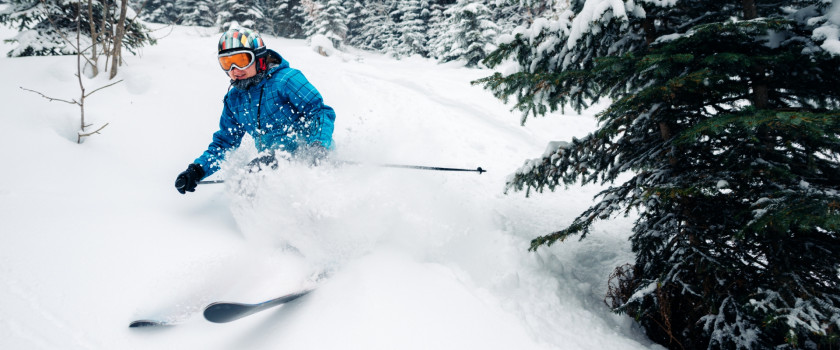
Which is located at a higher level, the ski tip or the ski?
the ski

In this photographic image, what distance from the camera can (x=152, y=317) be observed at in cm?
240

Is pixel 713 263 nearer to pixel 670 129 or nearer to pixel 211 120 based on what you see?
pixel 670 129

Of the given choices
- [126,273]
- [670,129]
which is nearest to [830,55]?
[670,129]

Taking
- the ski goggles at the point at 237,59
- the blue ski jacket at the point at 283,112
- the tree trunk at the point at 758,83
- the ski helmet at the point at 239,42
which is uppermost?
the tree trunk at the point at 758,83

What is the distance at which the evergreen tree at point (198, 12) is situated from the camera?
1362 inches

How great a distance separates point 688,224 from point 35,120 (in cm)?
717

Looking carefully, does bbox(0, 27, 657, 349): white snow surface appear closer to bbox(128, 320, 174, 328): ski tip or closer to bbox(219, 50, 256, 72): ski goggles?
bbox(128, 320, 174, 328): ski tip

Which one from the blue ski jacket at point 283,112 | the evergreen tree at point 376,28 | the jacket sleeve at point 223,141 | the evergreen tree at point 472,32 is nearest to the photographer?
the blue ski jacket at point 283,112

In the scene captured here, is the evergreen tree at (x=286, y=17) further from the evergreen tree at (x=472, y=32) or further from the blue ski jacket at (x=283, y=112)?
the blue ski jacket at (x=283, y=112)

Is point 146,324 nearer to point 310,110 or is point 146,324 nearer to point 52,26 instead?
point 310,110

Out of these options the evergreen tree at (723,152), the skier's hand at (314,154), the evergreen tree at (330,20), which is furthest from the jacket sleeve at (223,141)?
the evergreen tree at (330,20)

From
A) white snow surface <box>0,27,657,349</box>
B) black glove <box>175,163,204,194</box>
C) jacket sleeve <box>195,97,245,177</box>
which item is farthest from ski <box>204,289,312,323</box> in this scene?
jacket sleeve <box>195,97,245,177</box>

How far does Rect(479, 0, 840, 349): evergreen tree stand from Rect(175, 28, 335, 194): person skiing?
6.55 ft

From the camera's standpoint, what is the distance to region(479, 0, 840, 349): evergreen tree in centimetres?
204
